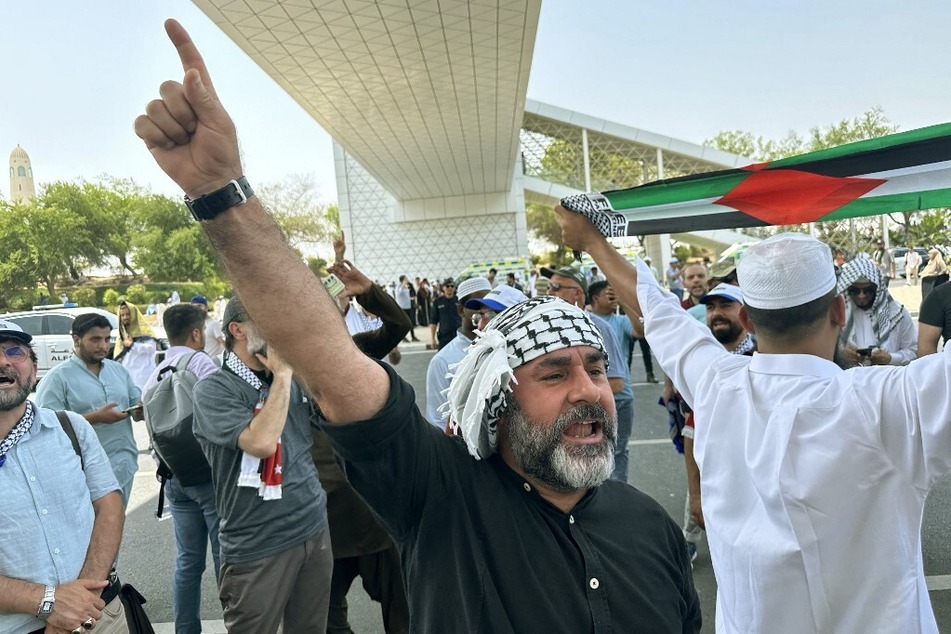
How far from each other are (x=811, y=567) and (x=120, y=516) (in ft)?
8.60

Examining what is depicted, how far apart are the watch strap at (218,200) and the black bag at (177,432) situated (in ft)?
7.70

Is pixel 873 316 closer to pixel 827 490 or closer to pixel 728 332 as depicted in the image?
pixel 728 332

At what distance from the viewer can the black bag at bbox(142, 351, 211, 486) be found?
331 centimetres

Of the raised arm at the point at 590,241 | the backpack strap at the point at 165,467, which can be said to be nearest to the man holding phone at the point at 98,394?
the backpack strap at the point at 165,467

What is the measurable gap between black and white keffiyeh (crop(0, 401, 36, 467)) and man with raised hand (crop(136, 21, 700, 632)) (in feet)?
5.79

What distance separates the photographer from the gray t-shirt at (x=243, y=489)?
2.73 meters

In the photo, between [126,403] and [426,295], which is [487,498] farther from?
[426,295]

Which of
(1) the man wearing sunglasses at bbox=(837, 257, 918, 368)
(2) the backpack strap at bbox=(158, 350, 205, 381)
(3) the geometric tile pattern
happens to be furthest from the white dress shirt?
(3) the geometric tile pattern

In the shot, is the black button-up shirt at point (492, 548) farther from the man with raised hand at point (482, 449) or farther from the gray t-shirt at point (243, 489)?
the gray t-shirt at point (243, 489)

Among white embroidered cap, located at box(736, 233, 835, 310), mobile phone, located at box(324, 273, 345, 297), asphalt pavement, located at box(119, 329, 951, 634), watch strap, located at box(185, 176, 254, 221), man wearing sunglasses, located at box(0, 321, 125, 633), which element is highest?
watch strap, located at box(185, 176, 254, 221)

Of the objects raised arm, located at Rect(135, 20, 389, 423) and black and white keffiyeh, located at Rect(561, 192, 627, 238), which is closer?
raised arm, located at Rect(135, 20, 389, 423)

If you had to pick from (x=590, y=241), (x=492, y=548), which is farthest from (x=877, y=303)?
(x=492, y=548)

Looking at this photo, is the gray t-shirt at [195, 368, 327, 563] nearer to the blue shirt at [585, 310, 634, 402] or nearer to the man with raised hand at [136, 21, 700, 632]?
the man with raised hand at [136, 21, 700, 632]

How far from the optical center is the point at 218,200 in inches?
46.3
